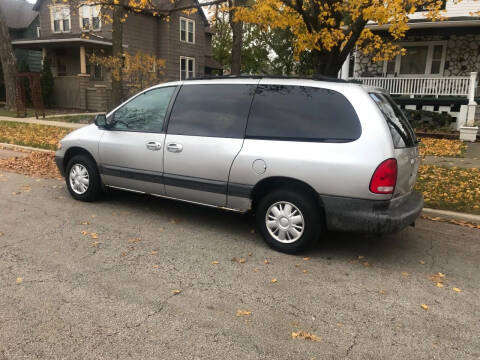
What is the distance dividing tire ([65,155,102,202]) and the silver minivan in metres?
0.45

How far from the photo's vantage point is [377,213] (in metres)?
4.23

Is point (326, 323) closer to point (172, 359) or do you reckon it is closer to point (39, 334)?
point (172, 359)

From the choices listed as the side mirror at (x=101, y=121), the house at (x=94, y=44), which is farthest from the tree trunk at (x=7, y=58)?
the side mirror at (x=101, y=121)

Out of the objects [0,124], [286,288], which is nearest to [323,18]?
[286,288]

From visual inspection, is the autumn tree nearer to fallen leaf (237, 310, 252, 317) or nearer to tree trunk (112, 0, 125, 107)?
tree trunk (112, 0, 125, 107)

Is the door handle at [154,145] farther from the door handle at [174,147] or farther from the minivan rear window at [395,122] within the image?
the minivan rear window at [395,122]

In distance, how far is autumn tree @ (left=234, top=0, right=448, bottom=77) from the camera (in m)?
9.64

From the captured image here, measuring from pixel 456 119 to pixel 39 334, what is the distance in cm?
1689

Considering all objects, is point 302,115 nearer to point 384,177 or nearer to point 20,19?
point 384,177

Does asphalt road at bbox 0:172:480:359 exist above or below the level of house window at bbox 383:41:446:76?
below

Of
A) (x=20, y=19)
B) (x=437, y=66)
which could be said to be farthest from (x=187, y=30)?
(x=437, y=66)

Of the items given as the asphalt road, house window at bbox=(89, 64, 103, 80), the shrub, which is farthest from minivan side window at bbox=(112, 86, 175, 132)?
house window at bbox=(89, 64, 103, 80)

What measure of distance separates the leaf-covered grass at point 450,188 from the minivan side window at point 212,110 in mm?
3324

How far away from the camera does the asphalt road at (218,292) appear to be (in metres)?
3.00
